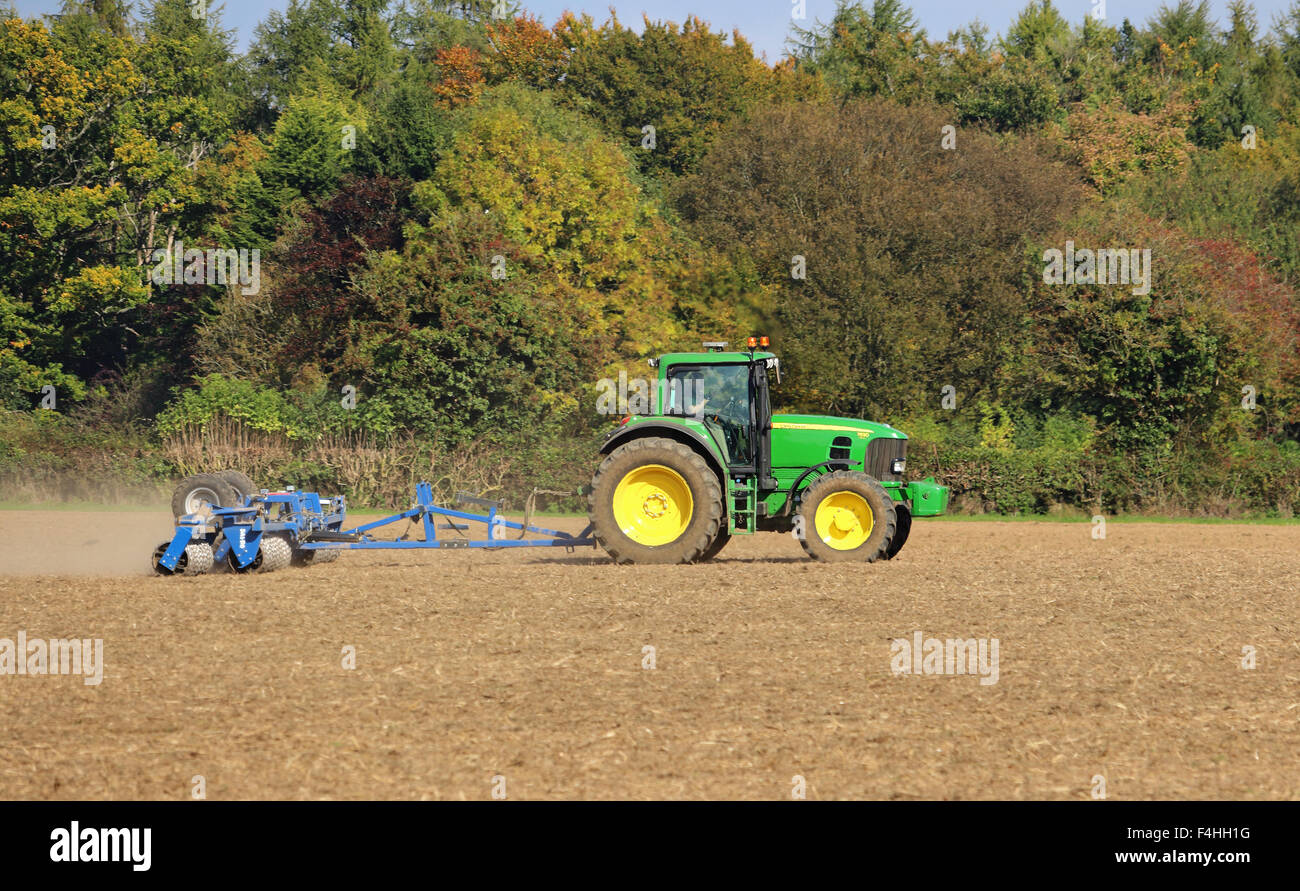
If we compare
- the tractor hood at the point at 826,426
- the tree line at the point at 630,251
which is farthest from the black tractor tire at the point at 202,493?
the tree line at the point at 630,251

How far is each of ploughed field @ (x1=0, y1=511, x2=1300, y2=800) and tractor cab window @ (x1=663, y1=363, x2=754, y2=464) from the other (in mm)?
1490

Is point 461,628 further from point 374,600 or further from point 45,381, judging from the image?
point 45,381

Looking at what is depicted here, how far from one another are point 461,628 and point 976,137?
37234 mm

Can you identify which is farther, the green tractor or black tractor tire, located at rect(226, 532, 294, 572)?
the green tractor

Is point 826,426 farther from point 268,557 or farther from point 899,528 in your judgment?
point 268,557

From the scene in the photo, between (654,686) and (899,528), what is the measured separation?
8.38m

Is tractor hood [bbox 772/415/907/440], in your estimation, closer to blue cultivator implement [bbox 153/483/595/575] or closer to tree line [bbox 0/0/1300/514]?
blue cultivator implement [bbox 153/483/595/575]

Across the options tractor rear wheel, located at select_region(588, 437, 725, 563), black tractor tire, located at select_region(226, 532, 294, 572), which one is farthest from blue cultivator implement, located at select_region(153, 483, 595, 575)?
tractor rear wheel, located at select_region(588, 437, 725, 563)

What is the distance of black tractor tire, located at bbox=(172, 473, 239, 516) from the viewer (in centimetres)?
1703

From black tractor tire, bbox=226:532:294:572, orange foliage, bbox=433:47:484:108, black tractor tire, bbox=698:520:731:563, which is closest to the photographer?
black tractor tire, bbox=226:532:294:572

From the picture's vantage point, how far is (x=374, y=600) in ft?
44.6

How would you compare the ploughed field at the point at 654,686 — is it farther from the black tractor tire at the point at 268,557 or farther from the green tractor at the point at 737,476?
the green tractor at the point at 737,476

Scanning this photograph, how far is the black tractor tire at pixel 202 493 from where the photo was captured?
1703cm
